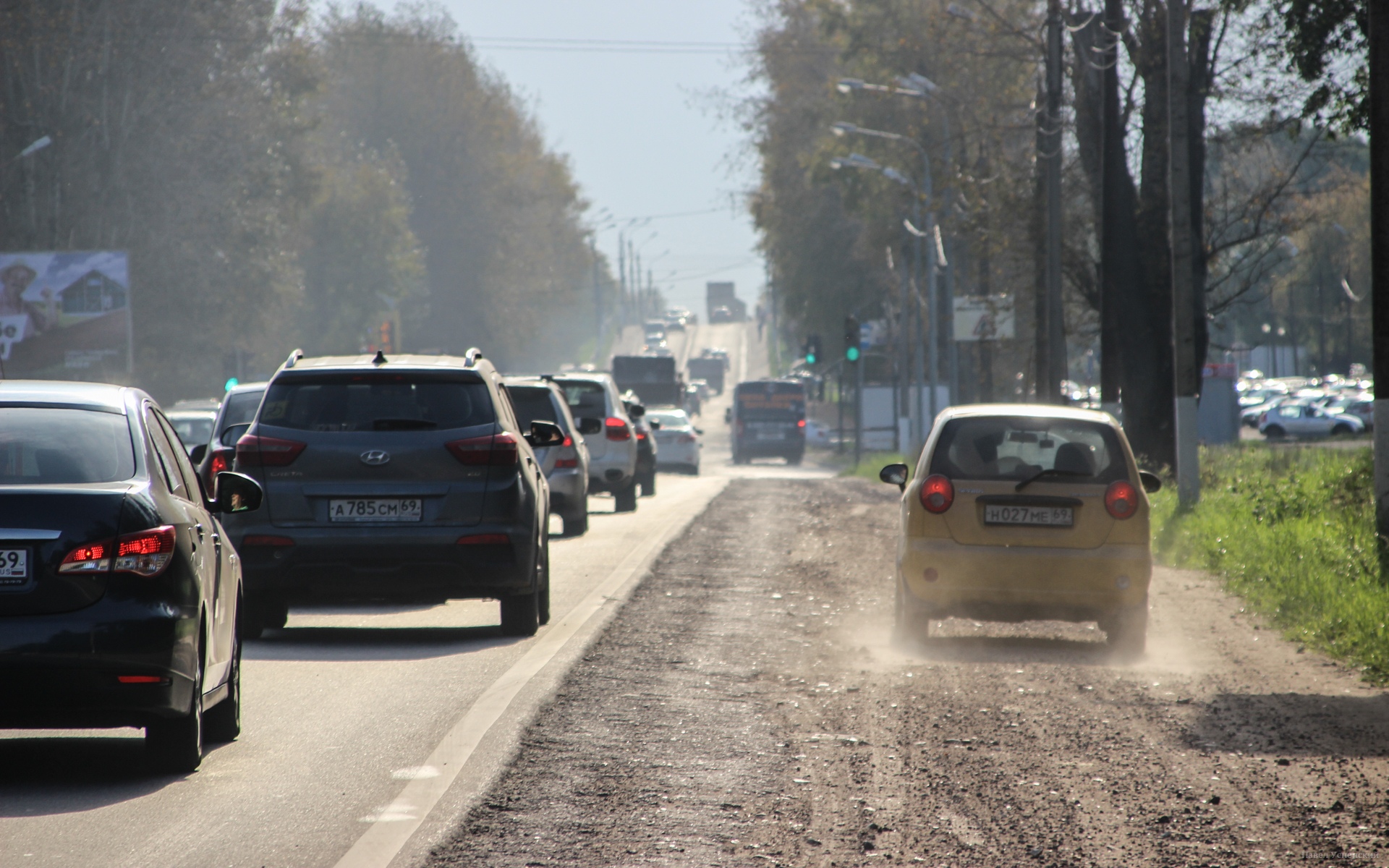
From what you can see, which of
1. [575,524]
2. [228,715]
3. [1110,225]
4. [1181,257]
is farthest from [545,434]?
[1110,225]

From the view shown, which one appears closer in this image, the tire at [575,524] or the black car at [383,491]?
the black car at [383,491]

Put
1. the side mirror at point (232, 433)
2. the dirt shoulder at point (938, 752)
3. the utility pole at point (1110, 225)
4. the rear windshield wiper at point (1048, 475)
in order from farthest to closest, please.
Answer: the utility pole at point (1110, 225) < the side mirror at point (232, 433) < the rear windshield wiper at point (1048, 475) < the dirt shoulder at point (938, 752)

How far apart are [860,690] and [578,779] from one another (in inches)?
105

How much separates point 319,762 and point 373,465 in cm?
401

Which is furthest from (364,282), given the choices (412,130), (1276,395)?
(1276,395)

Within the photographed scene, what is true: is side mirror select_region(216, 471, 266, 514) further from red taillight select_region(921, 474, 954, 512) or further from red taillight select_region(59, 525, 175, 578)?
red taillight select_region(921, 474, 954, 512)

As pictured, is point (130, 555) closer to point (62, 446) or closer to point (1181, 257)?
point (62, 446)

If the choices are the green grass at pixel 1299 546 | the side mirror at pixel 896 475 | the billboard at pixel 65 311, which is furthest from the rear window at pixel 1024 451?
the billboard at pixel 65 311

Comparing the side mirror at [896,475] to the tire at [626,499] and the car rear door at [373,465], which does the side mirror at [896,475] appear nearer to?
the car rear door at [373,465]

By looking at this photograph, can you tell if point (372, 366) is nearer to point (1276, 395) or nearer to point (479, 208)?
point (1276, 395)

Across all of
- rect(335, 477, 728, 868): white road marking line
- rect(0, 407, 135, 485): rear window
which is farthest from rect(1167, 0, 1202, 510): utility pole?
rect(0, 407, 135, 485): rear window

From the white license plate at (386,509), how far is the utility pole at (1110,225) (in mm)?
15888

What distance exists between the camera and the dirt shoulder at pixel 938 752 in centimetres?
602

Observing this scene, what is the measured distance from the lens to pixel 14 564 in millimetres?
6465
